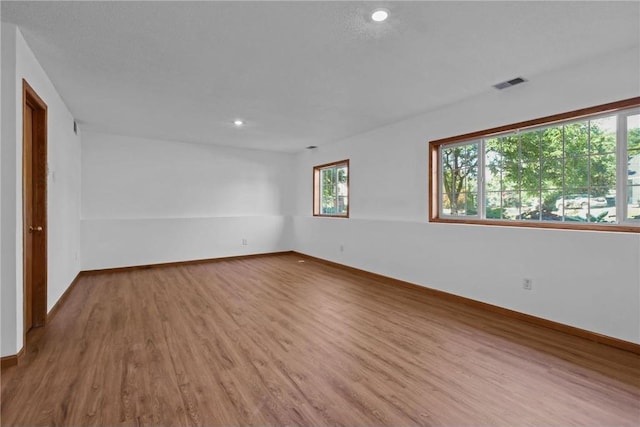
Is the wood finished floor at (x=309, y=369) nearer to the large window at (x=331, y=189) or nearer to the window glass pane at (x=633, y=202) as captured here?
the window glass pane at (x=633, y=202)

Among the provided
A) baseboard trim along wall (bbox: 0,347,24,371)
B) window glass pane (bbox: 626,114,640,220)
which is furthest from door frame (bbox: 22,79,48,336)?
window glass pane (bbox: 626,114,640,220)

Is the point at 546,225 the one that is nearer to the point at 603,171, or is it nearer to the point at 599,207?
the point at 599,207

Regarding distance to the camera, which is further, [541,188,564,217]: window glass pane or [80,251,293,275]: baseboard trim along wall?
[80,251,293,275]: baseboard trim along wall

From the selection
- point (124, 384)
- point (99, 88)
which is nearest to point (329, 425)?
point (124, 384)

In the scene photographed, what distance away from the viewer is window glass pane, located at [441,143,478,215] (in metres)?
3.75

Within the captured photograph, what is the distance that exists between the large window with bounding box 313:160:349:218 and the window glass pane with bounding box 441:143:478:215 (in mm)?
2011

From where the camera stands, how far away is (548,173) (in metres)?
3.09

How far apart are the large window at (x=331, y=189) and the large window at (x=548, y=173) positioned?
6.98 ft

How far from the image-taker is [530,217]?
10.6ft

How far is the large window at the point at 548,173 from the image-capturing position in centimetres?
259

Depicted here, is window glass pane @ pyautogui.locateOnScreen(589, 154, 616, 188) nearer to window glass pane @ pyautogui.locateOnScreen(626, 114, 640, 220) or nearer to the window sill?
window glass pane @ pyautogui.locateOnScreen(626, 114, 640, 220)

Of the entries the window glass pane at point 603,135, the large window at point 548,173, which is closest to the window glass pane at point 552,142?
the large window at point 548,173

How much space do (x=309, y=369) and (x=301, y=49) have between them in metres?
2.40

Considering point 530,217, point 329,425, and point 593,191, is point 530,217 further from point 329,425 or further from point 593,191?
point 329,425
